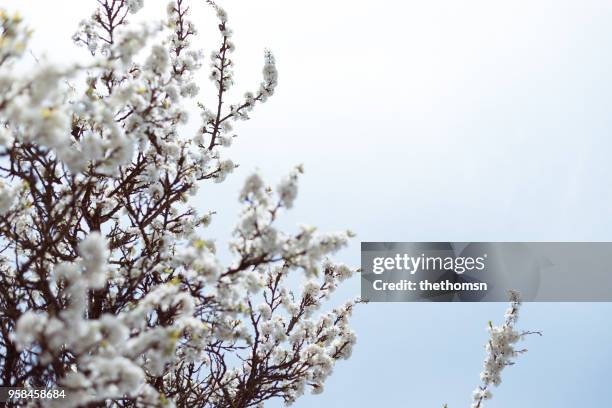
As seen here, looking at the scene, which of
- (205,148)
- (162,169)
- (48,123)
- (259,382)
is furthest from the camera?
(205,148)

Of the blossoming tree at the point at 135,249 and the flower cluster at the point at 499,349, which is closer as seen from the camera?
the blossoming tree at the point at 135,249

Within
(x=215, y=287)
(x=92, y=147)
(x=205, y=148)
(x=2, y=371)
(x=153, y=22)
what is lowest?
(x=2, y=371)

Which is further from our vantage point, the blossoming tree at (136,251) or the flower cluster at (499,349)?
the flower cluster at (499,349)

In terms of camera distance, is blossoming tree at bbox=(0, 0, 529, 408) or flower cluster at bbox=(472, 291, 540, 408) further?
flower cluster at bbox=(472, 291, 540, 408)

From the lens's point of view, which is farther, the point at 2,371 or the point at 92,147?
the point at 2,371

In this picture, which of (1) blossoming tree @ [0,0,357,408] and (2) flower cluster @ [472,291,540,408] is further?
(2) flower cluster @ [472,291,540,408]

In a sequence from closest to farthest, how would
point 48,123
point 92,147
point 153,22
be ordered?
point 48,123 → point 92,147 → point 153,22

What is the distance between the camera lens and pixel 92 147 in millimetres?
3867

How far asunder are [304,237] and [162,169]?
3060mm

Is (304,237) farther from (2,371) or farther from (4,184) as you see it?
(2,371)

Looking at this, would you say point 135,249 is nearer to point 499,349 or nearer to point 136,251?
point 136,251

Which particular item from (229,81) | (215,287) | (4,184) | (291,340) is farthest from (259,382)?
(229,81)

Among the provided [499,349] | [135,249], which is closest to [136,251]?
[135,249]

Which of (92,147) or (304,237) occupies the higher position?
(92,147)
